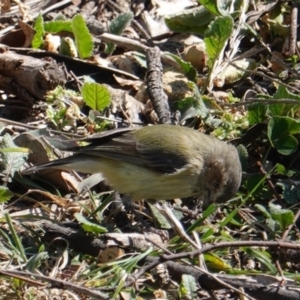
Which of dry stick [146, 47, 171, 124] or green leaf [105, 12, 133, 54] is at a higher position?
green leaf [105, 12, 133, 54]

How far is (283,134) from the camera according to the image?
5672mm

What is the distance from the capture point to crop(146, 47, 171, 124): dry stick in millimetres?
6066

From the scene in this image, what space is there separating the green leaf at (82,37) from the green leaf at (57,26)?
0.89 ft

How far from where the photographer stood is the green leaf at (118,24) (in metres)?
6.87

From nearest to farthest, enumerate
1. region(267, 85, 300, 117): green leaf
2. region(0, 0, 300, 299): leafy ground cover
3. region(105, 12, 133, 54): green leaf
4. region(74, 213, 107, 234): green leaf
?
region(0, 0, 300, 299): leafy ground cover → region(74, 213, 107, 234): green leaf → region(267, 85, 300, 117): green leaf → region(105, 12, 133, 54): green leaf

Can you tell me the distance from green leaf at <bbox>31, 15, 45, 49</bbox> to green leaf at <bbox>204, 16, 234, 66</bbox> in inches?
53.0

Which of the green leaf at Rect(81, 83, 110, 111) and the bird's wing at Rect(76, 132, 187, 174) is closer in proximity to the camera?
the bird's wing at Rect(76, 132, 187, 174)

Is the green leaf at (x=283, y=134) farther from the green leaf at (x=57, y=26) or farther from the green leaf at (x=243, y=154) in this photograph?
the green leaf at (x=57, y=26)

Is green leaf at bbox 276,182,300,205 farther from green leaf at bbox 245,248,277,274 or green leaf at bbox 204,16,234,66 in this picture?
green leaf at bbox 204,16,234,66

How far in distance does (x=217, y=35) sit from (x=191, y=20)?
0.78m

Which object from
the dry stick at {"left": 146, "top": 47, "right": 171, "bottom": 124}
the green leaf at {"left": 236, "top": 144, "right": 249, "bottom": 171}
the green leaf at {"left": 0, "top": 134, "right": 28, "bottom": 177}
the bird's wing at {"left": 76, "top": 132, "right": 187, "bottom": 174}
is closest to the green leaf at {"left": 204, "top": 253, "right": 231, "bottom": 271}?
the bird's wing at {"left": 76, "top": 132, "right": 187, "bottom": 174}

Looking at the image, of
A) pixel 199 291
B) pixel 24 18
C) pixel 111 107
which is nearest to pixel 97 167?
pixel 111 107

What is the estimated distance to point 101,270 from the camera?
455cm

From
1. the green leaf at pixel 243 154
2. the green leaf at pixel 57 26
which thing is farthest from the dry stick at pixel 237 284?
the green leaf at pixel 57 26
